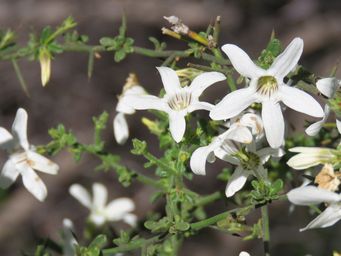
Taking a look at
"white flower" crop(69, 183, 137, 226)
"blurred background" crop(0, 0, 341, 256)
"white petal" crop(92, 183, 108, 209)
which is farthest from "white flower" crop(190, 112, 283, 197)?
"blurred background" crop(0, 0, 341, 256)

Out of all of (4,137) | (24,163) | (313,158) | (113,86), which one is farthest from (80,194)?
(113,86)

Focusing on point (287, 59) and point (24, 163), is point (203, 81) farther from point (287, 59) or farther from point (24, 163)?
point (24, 163)

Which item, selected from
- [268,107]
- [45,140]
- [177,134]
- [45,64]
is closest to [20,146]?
[45,64]

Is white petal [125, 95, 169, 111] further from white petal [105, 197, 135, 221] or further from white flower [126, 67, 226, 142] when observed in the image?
white petal [105, 197, 135, 221]

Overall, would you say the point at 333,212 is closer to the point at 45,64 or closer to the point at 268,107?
the point at 268,107

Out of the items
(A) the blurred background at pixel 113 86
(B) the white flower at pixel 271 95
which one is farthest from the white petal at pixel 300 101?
(A) the blurred background at pixel 113 86
